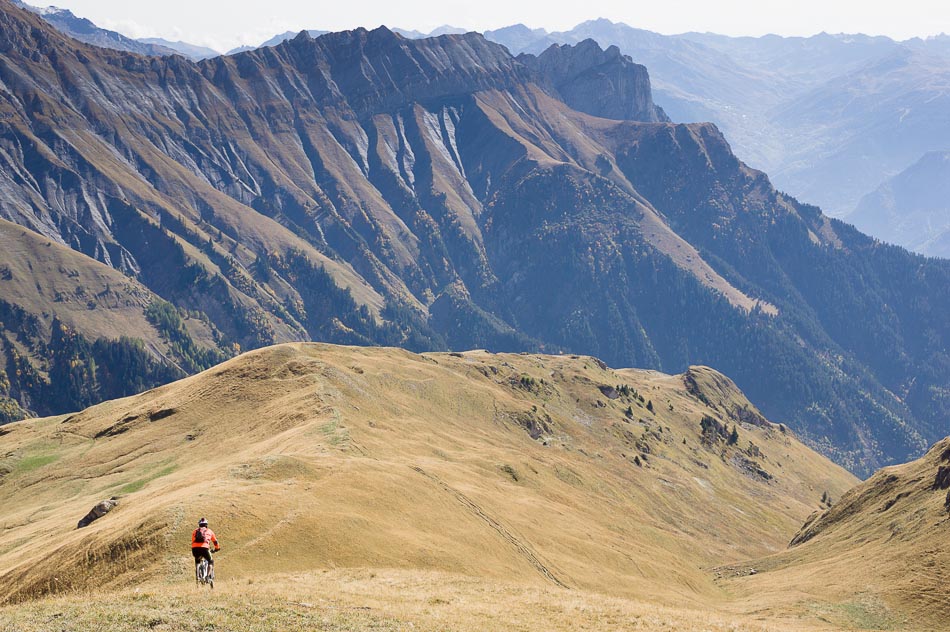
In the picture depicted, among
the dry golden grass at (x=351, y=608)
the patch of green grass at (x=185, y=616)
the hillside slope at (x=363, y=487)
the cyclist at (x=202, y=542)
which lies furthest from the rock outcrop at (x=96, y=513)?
the cyclist at (x=202, y=542)

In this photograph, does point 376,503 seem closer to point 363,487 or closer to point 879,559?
point 363,487

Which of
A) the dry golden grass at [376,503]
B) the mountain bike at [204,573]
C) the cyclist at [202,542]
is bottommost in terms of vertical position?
the dry golden grass at [376,503]

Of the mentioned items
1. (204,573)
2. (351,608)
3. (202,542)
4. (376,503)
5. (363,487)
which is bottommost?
(376,503)

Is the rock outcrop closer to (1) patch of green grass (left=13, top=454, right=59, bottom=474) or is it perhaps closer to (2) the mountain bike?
(2) the mountain bike

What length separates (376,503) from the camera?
249 ft

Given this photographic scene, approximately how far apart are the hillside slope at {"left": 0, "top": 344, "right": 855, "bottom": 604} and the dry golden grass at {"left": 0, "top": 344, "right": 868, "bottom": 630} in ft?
1.21

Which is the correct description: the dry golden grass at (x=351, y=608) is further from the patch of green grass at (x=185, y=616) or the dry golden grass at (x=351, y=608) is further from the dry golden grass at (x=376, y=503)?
the dry golden grass at (x=376, y=503)

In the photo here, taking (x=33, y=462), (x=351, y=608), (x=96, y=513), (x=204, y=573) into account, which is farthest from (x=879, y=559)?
(x=33, y=462)

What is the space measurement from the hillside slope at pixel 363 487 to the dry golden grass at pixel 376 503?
1.21 feet

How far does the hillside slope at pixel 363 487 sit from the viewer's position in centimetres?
6128

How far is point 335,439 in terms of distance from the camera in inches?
3885

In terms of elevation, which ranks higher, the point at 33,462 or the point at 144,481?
the point at 33,462

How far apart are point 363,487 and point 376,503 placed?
127 inches

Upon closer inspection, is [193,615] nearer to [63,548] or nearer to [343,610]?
[343,610]
